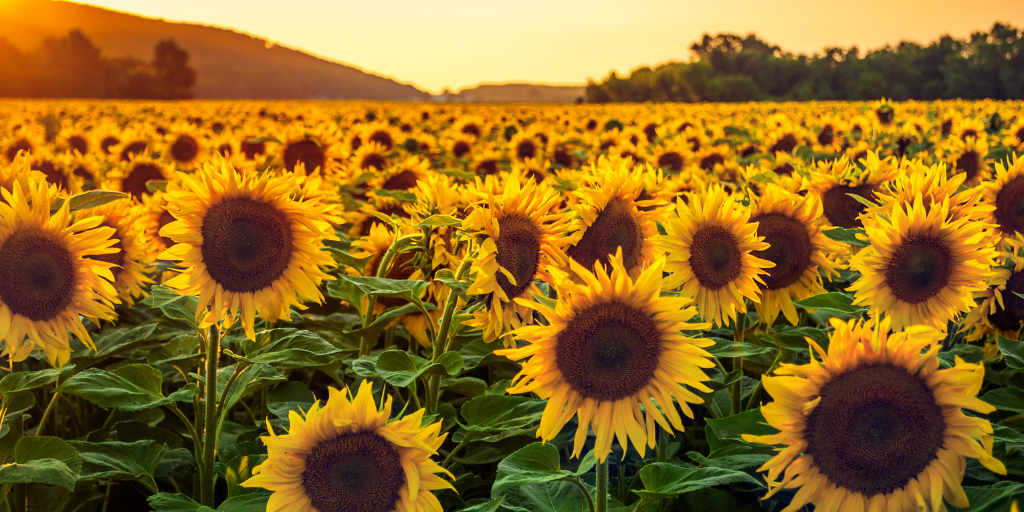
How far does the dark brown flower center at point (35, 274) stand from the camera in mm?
2469

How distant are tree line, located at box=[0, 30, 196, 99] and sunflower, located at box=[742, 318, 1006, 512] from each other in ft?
276

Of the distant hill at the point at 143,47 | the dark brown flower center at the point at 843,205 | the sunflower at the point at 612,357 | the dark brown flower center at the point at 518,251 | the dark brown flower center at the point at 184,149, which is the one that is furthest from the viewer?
the distant hill at the point at 143,47

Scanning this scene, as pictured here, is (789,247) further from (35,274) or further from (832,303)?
(35,274)

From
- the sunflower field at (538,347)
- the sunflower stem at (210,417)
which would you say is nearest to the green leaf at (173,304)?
the sunflower field at (538,347)

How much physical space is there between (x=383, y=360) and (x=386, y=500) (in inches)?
21.3

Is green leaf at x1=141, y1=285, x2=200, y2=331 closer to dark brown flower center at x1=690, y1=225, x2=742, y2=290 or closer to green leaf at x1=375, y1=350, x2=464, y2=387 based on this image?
green leaf at x1=375, y1=350, x2=464, y2=387

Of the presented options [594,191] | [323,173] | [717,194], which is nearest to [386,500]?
[594,191]

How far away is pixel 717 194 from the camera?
285 centimetres

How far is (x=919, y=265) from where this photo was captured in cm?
265

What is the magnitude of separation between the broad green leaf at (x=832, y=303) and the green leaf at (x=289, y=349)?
1756 millimetres

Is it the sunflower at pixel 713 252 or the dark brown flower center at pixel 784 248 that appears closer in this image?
the sunflower at pixel 713 252

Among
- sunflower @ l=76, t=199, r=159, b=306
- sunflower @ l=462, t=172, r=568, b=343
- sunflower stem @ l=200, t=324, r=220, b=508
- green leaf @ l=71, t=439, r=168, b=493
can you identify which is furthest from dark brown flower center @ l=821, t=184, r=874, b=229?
sunflower @ l=76, t=199, r=159, b=306

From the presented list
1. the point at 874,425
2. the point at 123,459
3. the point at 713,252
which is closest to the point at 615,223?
the point at 713,252

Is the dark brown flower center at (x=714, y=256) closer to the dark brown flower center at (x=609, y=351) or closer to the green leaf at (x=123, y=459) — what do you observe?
the dark brown flower center at (x=609, y=351)
